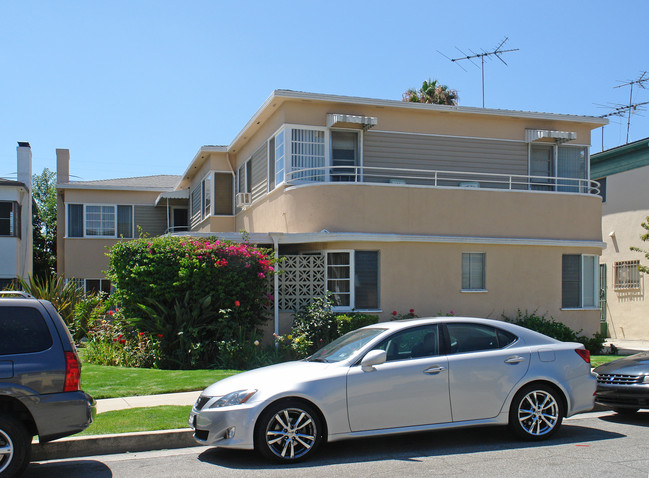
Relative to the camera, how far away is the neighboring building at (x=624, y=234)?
23.0 m

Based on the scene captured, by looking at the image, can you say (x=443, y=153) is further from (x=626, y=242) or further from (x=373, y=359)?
(x=373, y=359)

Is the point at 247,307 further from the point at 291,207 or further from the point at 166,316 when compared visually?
the point at 291,207

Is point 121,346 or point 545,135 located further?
point 545,135

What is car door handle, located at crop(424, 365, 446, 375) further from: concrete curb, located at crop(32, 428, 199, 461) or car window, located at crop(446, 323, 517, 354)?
concrete curb, located at crop(32, 428, 199, 461)

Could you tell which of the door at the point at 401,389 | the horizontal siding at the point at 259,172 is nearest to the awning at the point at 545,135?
the horizontal siding at the point at 259,172

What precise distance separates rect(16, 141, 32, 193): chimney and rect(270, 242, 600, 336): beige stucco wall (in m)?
15.9

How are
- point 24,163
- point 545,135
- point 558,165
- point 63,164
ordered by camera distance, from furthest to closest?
point 63,164, point 24,163, point 558,165, point 545,135

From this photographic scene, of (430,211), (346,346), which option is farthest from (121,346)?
(346,346)

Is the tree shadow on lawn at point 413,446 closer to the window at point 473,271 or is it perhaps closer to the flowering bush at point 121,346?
the flowering bush at point 121,346

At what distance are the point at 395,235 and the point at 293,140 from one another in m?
3.35

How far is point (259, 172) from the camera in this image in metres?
19.3

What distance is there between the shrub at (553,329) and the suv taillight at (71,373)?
478 inches

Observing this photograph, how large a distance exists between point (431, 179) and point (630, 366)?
28.5 feet

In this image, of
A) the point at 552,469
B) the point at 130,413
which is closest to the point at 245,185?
the point at 130,413
